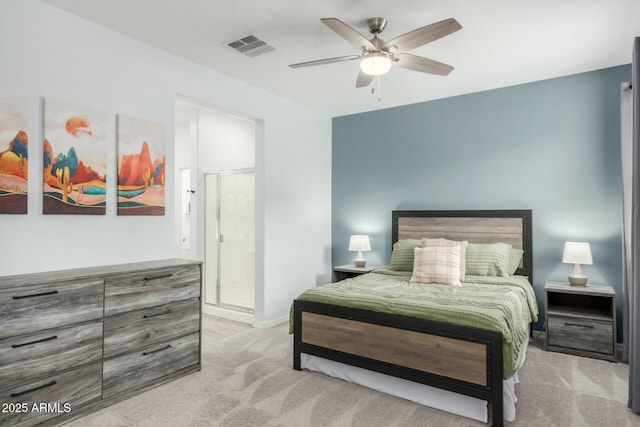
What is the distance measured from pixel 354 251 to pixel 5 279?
12.7 ft

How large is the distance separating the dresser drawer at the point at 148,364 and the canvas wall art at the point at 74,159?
1.11 m

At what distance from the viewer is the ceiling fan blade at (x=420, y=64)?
113 inches

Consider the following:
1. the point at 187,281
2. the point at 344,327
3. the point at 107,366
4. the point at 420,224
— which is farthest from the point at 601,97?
the point at 107,366

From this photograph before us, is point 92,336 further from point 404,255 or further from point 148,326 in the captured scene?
point 404,255

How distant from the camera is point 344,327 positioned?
3.03 metres

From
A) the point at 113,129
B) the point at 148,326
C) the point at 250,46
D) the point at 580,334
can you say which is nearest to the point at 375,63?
the point at 250,46

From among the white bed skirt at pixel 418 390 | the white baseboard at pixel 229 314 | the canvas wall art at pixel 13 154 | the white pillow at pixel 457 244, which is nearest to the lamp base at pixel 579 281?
the white pillow at pixel 457 244

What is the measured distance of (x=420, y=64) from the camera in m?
2.96

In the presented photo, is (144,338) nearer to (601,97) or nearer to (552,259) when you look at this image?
(552,259)

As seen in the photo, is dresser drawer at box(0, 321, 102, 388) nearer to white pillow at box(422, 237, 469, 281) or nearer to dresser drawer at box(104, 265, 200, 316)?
dresser drawer at box(104, 265, 200, 316)

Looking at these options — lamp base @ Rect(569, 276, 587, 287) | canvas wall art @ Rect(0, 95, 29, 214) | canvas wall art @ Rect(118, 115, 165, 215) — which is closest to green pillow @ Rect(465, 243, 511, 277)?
lamp base @ Rect(569, 276, 587, 287)

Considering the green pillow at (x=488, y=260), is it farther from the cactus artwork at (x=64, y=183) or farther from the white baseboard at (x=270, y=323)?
the cactus artwork at (x=64, y=183)

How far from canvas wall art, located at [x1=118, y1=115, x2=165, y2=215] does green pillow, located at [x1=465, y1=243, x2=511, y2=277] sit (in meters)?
3.09

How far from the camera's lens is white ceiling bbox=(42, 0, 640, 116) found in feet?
8.80
